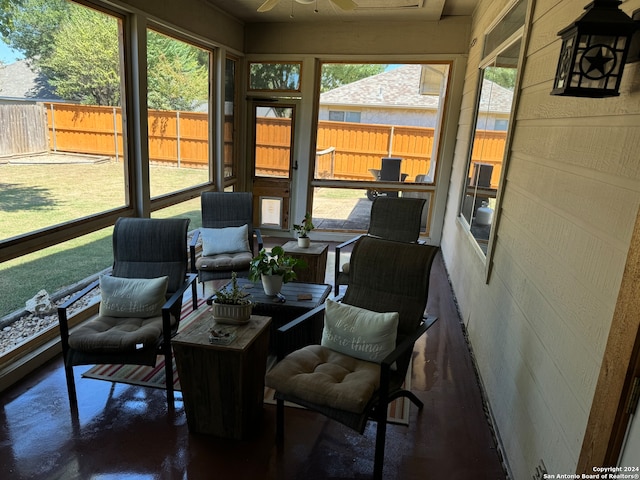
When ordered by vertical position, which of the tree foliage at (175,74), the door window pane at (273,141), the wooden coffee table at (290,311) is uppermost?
the tree foliage at (175,74)

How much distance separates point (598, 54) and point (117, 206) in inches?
143

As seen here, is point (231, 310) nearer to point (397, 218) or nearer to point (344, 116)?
point (397, 218)

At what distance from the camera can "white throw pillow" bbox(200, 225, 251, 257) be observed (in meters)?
4.10

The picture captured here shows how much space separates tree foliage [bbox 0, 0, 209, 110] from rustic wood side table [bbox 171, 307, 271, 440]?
7.07 ft

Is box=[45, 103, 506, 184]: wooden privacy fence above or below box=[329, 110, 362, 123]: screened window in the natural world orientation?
below

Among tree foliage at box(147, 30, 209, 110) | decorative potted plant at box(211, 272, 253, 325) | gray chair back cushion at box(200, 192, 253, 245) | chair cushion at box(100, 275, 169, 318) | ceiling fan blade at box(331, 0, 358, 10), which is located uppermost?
ceiling fan blade at box(331, 0, 358, 10)

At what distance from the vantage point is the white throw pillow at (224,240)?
13.5 ft

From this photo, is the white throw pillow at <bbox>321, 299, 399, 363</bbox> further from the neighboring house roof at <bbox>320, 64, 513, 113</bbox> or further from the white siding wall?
the neighboring house roof at <bbox>320, 64, 513, 113</bbox>

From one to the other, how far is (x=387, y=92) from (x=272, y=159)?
186cm

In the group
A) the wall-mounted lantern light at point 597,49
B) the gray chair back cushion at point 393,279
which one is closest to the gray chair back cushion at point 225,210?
the gray chair back cushion at point 393,279

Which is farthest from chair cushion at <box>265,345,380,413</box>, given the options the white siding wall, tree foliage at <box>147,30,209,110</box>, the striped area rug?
tree foliage at <box>147,30,209,110</box>

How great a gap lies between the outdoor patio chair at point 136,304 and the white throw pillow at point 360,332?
3.07ft

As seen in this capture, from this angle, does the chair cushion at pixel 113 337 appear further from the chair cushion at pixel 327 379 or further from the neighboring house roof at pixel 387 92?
the neighboring house roof at pixel 387 92

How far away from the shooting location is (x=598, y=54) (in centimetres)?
129
